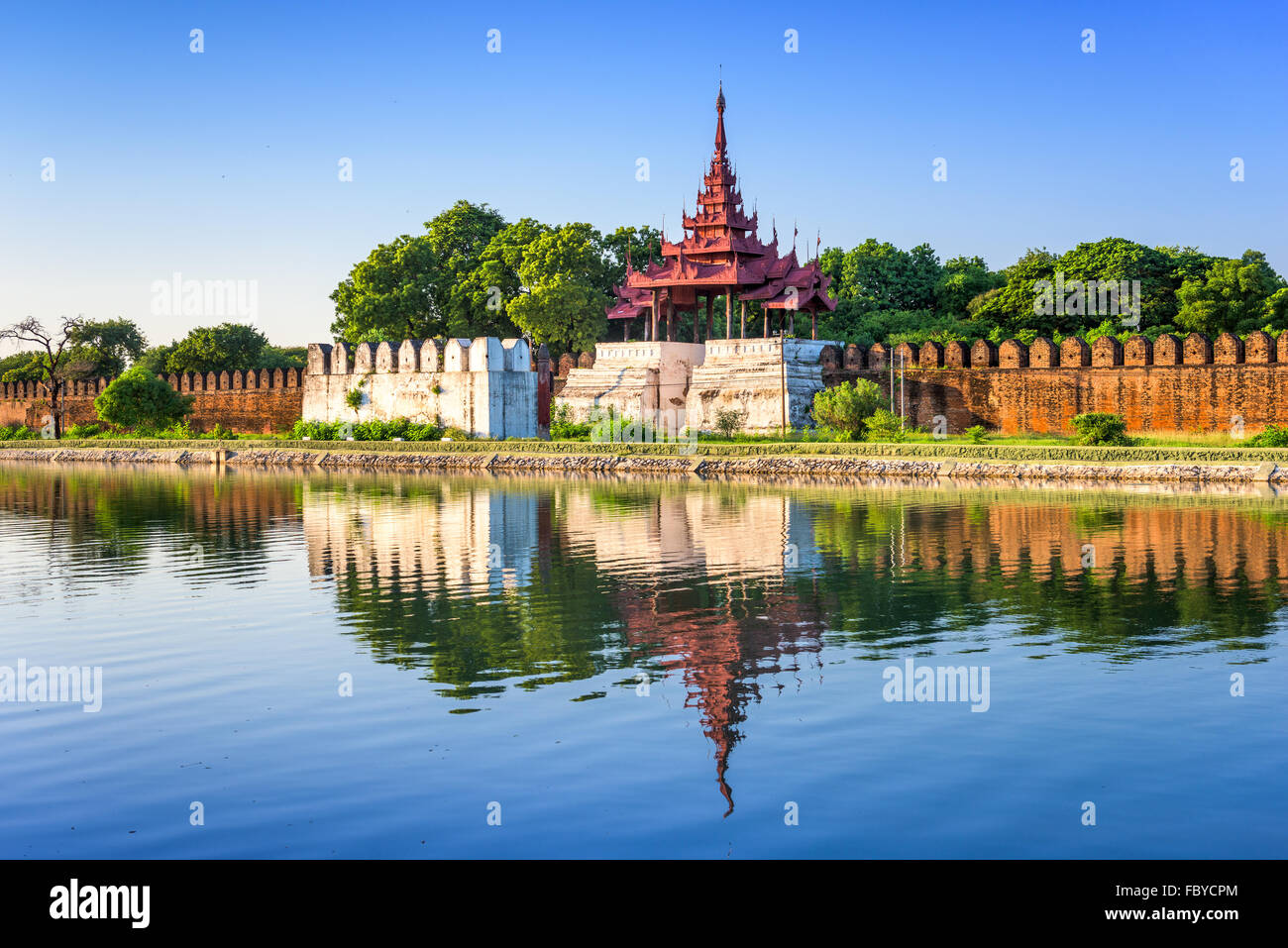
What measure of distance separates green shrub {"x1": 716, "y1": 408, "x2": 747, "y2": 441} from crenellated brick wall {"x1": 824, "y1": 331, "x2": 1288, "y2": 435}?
357 cm

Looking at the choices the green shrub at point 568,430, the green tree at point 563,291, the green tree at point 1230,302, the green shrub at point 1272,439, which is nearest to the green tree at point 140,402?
the green tree at point 563,291

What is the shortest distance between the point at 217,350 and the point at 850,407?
4334 centimetres

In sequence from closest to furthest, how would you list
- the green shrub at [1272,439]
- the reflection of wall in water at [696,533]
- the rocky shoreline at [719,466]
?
1. the reflection of wall in water at [696,533]
2. the rocky shoreline at [719,466]
3. the green shrub at [1272,439]

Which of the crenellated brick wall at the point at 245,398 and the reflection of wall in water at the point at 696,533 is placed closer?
the reflection of wall in water at the point at 696,533

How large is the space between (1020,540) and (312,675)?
36.8 feet

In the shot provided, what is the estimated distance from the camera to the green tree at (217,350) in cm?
7019

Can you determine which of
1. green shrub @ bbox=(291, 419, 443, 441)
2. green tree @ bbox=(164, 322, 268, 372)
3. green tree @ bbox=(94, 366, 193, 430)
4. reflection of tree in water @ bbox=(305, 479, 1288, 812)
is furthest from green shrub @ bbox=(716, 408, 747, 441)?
green tree @ bbox=(164, 322, 268, 372)

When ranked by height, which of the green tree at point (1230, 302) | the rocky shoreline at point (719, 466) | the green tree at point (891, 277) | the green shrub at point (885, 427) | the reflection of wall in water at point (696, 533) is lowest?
the reflection of wall in water at point (696, 533)

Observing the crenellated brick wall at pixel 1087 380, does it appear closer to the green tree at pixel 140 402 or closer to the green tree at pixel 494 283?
the green tree at pixel 494 283

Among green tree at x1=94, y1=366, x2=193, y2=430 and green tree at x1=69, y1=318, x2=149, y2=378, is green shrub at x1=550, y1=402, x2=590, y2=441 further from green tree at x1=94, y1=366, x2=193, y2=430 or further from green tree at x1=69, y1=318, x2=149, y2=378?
green tree at x1=69, y1=318, x2=149, y2=378

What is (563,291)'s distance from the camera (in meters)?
55.8

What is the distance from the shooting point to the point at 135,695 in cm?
963

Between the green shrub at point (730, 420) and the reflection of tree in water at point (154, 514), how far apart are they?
44.0 feet
